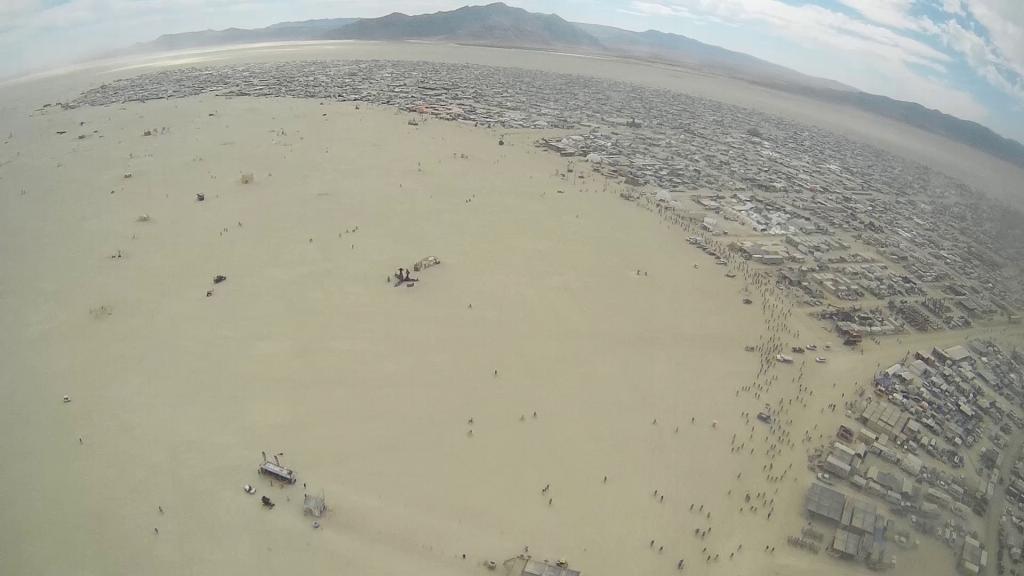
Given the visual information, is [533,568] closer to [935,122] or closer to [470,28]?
[935,122]

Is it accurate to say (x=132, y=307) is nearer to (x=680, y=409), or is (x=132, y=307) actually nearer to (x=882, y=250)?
(x=680, y=409)

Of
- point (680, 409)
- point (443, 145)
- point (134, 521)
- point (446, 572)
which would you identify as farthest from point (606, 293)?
point (443, 145)

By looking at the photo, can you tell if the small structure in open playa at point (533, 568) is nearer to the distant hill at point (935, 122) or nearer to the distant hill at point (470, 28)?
the distant hill at point (935, 122)

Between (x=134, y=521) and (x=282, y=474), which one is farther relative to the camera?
(x=282, y=474)

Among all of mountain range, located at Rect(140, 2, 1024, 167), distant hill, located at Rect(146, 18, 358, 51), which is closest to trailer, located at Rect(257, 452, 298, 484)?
mountain range, located at Rect(140, 2, 1024, 167)

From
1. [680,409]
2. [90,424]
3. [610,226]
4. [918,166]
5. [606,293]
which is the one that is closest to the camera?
[90,424]

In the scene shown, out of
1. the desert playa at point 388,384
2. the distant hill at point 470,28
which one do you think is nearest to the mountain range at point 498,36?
the distant hill at point 470,28
